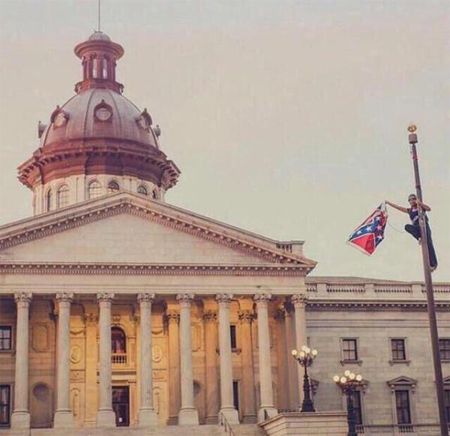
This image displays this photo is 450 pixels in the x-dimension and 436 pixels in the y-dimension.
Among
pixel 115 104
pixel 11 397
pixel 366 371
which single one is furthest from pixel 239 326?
pixel 115 104

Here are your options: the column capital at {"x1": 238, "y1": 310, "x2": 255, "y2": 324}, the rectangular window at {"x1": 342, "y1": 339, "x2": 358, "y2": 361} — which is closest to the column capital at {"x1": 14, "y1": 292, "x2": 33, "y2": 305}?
the column capital at {"x1": 238, "y1": 310, "x2": 255, "y2": 324}

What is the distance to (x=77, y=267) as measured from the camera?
58375mm

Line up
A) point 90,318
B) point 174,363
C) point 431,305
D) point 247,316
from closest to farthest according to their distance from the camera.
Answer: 1. point 431,305
2. point 174,363
3. point 90,318
4. point 247,316

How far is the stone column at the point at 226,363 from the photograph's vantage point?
57.9 meters

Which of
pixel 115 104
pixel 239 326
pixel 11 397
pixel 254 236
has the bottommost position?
pixel 11 397

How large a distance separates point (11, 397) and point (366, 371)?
71.4 feet

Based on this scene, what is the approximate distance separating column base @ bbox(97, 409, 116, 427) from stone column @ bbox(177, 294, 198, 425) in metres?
3.73

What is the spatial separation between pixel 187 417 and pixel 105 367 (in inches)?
204

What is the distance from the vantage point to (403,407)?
216 feet

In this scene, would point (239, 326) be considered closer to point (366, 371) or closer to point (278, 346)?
point (278, 346)

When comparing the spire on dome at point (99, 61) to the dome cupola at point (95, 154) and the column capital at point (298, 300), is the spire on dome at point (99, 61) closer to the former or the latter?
the dome cupola at point (95, 154)

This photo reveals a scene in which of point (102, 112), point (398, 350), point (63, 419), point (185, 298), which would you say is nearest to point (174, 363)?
point (185, 298)

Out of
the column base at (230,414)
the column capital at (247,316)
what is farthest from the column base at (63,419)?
the column capital at (247,316)

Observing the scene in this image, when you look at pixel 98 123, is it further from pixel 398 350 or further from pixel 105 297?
pixel 398 350
